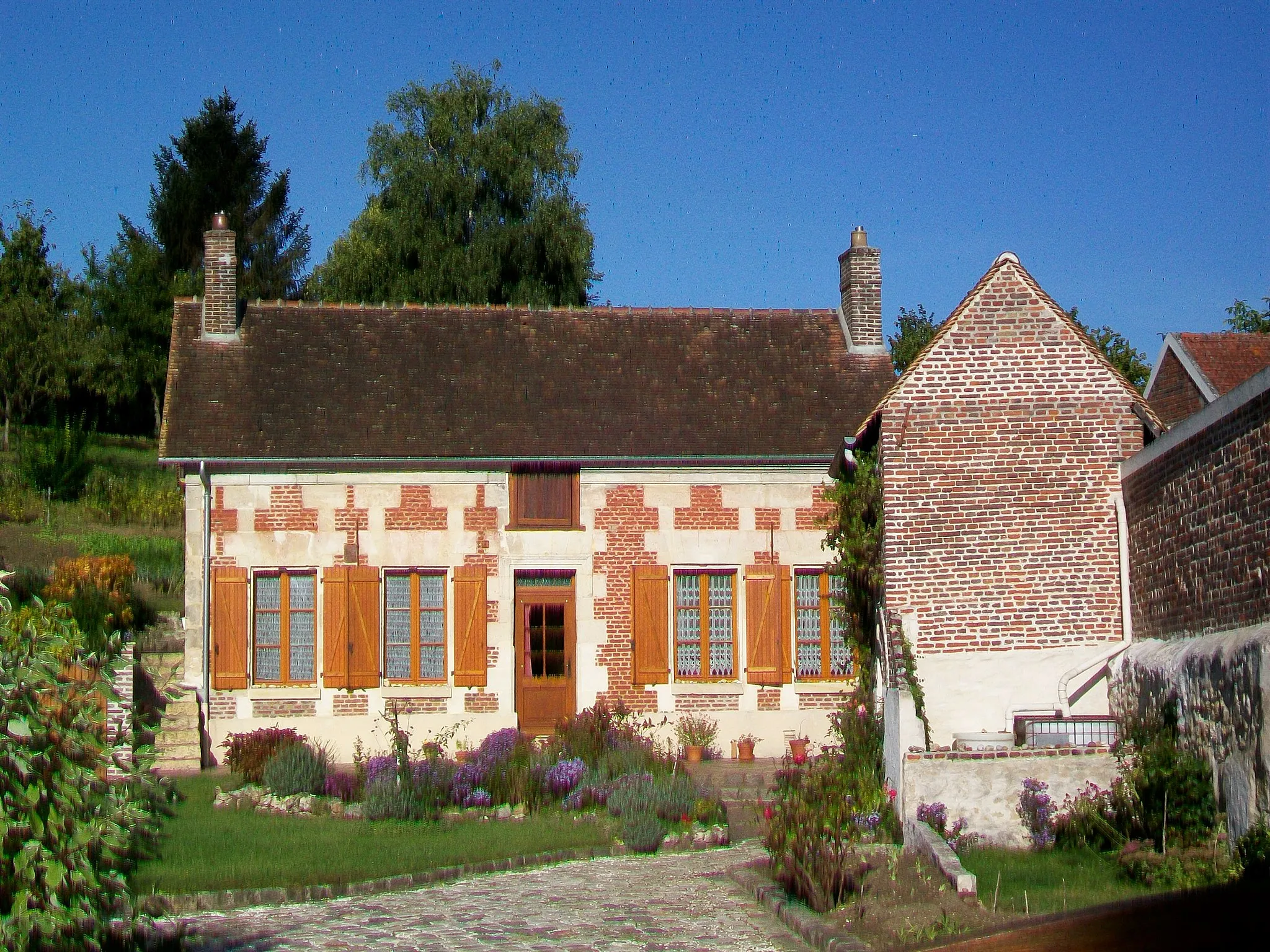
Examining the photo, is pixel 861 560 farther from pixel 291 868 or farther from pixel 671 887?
pixel 291 868

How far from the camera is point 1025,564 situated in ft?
44.0

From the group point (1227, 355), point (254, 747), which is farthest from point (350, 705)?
point (1227, 355)

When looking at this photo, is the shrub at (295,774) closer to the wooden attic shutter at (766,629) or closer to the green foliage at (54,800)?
the wooden attic shutter at (766,629)

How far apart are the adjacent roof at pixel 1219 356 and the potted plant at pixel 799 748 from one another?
268 inches

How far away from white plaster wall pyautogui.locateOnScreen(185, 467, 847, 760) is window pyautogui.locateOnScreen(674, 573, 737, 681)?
0.18 m

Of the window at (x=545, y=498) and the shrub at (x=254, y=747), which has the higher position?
the window at (x=545, y=498)

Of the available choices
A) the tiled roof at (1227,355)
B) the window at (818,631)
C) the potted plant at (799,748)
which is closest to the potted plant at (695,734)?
the potted plant at (799,748)

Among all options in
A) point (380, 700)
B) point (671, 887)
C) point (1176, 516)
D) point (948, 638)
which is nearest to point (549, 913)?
point (671, 887)

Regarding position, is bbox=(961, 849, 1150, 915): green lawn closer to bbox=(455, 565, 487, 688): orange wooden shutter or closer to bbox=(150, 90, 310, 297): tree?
bbox=(455, 565, 487, 688): orange wooden shutter

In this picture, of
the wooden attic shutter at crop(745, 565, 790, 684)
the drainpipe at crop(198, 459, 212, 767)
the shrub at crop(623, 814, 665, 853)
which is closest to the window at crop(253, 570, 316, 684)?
the drainpipe at crop(198, 459, 212, 767)

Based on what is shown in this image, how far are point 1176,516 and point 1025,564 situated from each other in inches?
71.8

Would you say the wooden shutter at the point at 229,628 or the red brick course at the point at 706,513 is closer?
the wooden shutter at the point at 229,628

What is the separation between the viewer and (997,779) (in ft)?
37.6

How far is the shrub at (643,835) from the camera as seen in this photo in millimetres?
12242
